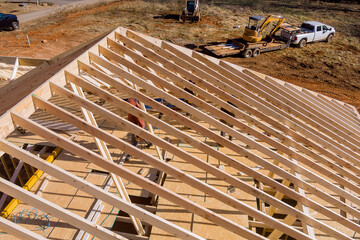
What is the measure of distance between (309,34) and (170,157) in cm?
2059

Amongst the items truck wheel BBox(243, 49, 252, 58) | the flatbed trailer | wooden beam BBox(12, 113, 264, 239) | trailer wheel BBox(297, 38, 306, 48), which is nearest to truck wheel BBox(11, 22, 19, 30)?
the flatbed trailer

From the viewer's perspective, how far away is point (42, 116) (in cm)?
996

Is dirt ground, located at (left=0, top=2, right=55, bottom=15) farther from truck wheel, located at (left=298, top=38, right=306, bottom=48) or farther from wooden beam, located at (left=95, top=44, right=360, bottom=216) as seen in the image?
wooden beam, located at (left=95, top=44, right=360, bottom=216)

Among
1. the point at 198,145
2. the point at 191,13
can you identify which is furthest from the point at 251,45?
the point at 198,145

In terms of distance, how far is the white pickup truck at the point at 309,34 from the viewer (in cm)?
2222

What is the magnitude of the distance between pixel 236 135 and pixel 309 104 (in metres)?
4.70

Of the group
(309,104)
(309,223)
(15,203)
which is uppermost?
(309,104)

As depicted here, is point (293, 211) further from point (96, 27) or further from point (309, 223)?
point (96, 27)

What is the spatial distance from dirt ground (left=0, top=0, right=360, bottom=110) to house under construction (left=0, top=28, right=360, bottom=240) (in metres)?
9.52

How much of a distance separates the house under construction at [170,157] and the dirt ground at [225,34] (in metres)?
9.52

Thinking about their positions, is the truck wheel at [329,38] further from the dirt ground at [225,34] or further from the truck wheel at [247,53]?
the truck wheel at [247,53]

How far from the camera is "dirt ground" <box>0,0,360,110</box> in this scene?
746 inches

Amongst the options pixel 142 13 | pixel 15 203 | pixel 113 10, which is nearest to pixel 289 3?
pixel 142 13

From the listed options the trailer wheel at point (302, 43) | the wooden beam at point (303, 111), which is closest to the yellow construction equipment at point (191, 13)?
the trailer wheel at point (302, 43)
